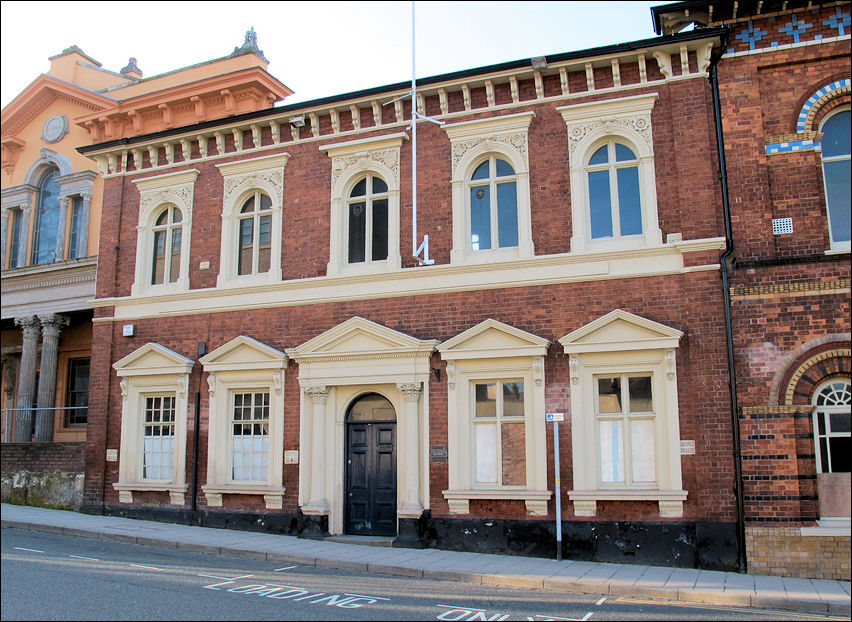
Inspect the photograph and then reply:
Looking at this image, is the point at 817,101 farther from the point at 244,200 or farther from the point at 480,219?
the point at 244,200

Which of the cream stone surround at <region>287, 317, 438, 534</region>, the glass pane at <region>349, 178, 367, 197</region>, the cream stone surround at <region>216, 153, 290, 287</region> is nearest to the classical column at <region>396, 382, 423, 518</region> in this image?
the cream stone surround at <region>287, 317, 438, 534</region>

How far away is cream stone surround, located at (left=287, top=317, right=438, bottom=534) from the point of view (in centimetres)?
1472

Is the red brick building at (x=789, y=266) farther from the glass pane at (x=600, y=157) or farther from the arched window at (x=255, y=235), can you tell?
the arched window at (x=255, y=235)

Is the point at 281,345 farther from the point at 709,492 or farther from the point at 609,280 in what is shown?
the point at 709,492

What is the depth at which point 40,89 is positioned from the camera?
24.1 m

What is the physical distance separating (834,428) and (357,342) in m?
8.64

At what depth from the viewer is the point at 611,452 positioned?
13523 millimetres

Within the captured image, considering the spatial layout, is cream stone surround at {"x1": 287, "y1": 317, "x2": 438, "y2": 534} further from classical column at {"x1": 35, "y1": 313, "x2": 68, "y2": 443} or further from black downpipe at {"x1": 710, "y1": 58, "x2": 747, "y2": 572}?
classical column at {"x1": 35, "y1": 313, "x2": 68, "y2": 443}

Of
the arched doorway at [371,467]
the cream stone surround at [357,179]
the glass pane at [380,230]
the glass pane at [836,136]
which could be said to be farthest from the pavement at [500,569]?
the glass pane at [836,136]

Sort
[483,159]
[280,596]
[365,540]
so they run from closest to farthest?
[280,596]
[365,540]
[483,159]

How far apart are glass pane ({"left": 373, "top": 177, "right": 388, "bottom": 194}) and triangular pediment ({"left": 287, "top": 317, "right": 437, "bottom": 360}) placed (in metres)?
2.84

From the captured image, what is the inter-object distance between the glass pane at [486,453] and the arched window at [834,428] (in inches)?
213

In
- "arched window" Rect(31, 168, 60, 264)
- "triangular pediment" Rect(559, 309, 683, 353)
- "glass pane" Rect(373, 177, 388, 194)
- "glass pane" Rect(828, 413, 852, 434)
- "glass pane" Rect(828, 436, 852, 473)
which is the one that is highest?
"arched window" Rect(31, 168, 60, 264)

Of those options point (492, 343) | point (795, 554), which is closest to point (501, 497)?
point (492, 343)
